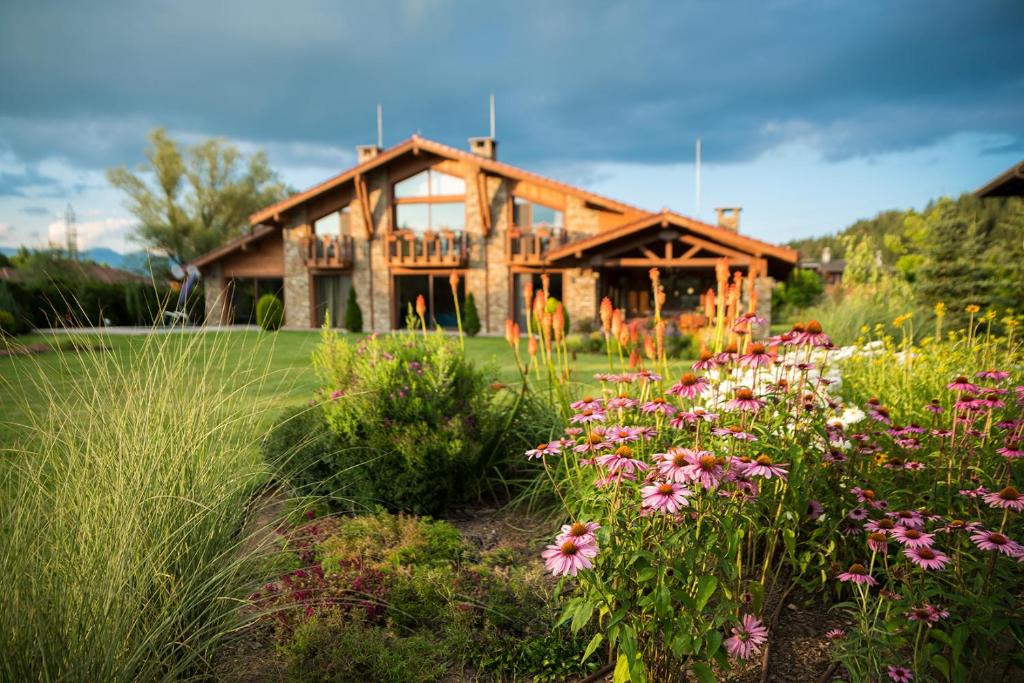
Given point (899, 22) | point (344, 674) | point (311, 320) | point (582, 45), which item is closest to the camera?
point (344, 674)

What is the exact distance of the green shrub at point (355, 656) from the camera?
73.3 inches

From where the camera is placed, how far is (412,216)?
1984 centimetres

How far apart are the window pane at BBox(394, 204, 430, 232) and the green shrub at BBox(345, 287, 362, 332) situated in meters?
3.16

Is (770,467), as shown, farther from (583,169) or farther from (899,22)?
(583,169)

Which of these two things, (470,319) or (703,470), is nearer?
Result: (703,470)

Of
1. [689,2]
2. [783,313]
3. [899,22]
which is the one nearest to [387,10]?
[689,2]

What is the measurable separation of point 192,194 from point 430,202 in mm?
21837

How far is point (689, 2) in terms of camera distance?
830 centimetres

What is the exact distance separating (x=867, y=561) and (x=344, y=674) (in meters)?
2.31

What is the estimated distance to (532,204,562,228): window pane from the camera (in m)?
18.2

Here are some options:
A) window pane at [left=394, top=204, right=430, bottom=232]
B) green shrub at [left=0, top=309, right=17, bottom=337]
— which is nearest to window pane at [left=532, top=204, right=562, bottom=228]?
window pane at [left=394, top=204, right=430, bottom=232]

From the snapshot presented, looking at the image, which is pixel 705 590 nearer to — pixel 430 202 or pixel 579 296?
pixel 579 296

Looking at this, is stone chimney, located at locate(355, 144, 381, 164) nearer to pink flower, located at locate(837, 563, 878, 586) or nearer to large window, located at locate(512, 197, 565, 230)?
large window, located at locate(512, 197, 565, 230)

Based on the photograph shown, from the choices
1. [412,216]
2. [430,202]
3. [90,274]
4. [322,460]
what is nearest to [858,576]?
[322,460]
